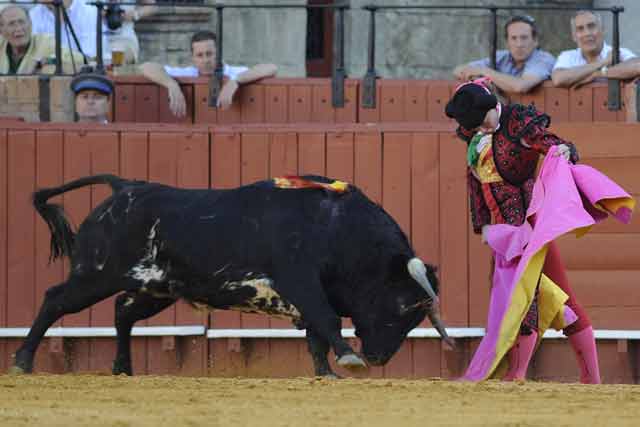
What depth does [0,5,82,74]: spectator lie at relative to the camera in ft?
38.8

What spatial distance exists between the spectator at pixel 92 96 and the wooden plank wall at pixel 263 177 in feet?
0.49

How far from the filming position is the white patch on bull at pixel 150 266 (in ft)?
30.8

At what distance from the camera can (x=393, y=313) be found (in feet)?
29.9

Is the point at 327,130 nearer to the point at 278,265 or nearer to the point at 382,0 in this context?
the point at 278,265

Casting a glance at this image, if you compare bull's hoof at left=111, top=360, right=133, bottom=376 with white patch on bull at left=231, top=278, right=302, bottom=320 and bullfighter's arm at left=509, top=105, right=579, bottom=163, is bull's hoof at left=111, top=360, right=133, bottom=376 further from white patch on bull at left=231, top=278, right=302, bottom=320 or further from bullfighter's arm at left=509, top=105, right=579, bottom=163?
bullfighter's arm at left=509, top=105, right=579, bottom=163

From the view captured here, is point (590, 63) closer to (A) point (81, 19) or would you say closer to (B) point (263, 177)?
(B) point (263, 177)

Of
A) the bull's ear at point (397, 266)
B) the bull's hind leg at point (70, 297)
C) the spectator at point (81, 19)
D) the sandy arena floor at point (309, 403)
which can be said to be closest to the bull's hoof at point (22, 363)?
the bull's hind leg at point (70, 297)

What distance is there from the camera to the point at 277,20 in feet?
48.9

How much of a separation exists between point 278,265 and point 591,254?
9.92ft

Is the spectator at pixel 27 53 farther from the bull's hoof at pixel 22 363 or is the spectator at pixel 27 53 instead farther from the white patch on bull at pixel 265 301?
the white patch on bull at pixel 265 301

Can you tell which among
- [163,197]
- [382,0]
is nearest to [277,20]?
[382,0]

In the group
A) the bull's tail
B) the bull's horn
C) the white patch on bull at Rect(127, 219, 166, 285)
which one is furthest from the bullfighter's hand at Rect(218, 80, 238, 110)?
the bull's horn

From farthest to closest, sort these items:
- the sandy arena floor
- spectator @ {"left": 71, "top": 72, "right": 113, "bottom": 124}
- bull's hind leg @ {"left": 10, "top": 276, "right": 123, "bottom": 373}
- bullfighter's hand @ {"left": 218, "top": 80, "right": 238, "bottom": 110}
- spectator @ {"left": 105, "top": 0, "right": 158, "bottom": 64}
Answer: spectator @ {"left": 105, "top": 0, "right": 158, "bottom": 64}
bullfighter's hand @ {"left": 218, "top": 80, "right": 238, "bottom": 110}
spectator @ {"left": 71, "top": 72, "right": 113, "bottom": 124}
bull's hind leg @ {"left": 10, "top": 276, "right": 123, "bottom": 373}
the sandy arena floor

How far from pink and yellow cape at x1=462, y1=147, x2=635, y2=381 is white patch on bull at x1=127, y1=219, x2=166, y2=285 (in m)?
1.64
